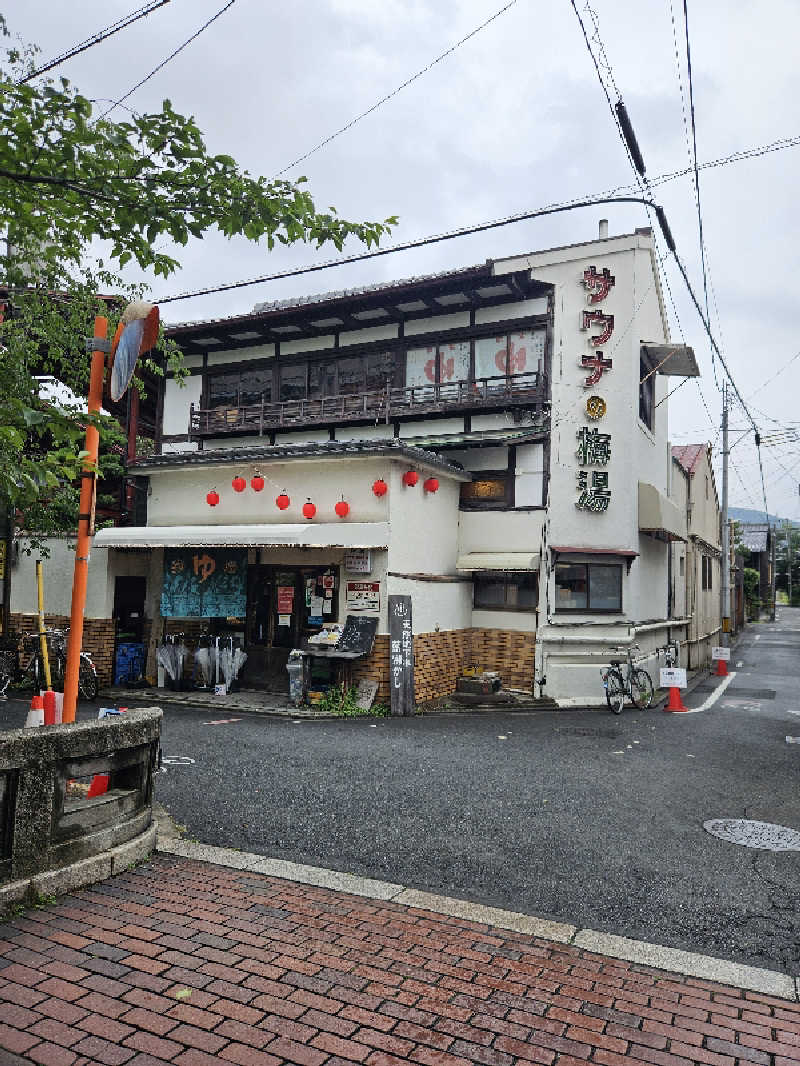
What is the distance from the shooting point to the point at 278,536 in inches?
547

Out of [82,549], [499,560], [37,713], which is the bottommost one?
[37,713]

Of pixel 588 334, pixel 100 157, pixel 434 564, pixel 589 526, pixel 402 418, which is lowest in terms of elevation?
pixel 434 564

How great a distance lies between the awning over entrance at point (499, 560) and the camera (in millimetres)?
16219

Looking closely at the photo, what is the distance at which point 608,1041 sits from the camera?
3547 millimetres

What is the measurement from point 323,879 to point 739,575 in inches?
1950

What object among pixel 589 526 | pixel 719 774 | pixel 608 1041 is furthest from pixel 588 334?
pixel 608 1041

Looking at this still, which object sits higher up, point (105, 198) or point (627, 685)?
point (105, 198)

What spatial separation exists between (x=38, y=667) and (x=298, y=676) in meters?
5.80

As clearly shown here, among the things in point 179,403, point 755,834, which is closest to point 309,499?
point 179,403

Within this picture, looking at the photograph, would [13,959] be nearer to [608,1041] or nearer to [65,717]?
[65,717]

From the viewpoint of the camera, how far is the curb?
14.1 ft

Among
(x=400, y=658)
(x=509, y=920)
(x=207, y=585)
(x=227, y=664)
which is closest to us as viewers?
(x=509, y=920)

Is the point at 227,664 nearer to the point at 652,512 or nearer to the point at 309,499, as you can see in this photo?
the point at 309,499

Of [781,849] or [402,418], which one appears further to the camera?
[402,418]
